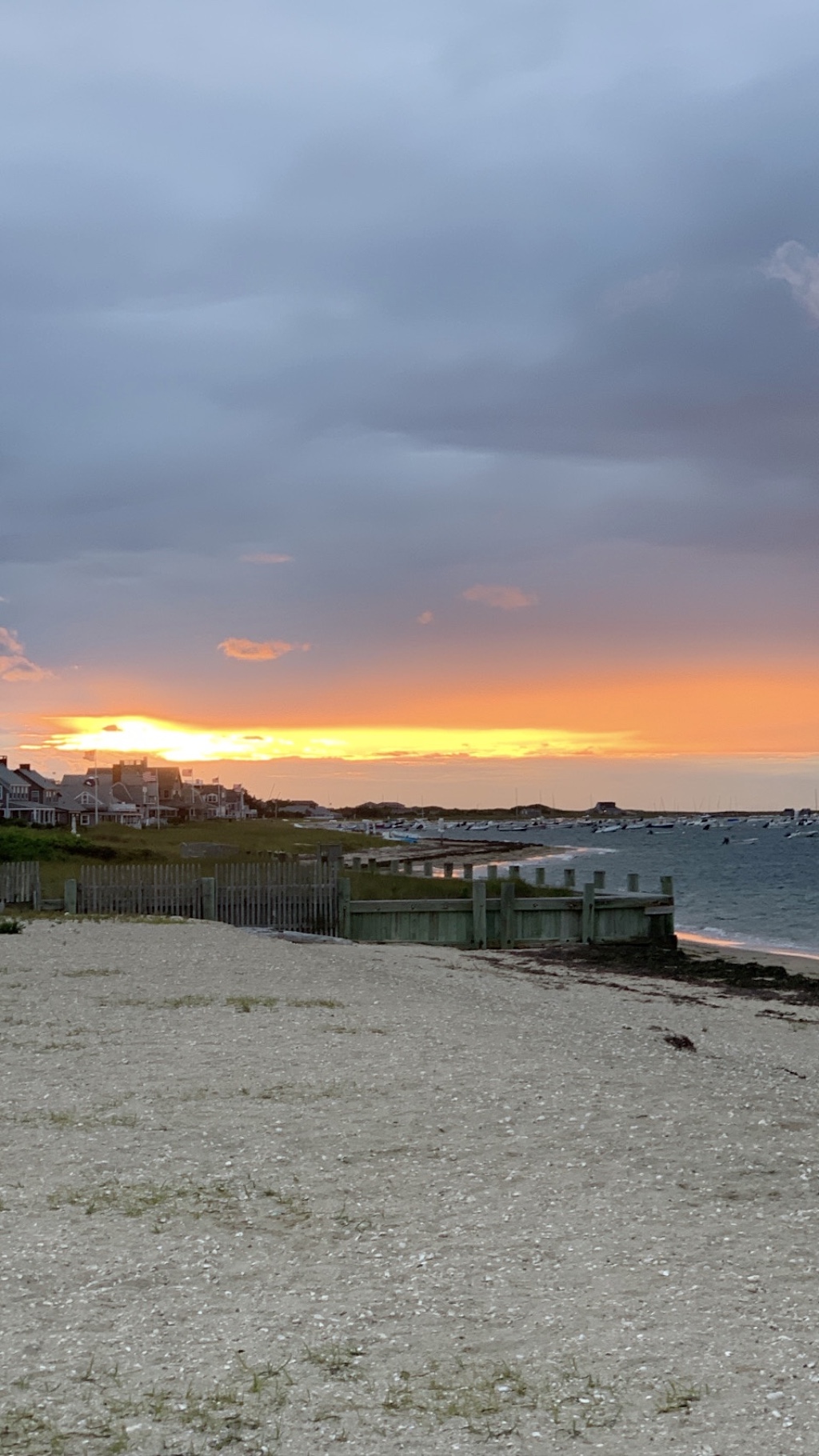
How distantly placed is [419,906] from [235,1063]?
2241 centimetres

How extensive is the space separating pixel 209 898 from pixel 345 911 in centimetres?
437

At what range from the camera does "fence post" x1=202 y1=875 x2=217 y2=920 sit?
37062 millimetres

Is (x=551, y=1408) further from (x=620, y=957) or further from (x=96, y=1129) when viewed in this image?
(x=620, y=957)

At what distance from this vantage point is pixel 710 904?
79.7m

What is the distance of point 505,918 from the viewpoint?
132ft

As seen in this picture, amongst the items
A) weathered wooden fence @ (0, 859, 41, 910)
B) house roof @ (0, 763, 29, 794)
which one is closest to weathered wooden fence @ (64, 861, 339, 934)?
weathered wooden fence @ (0, 859, 41, 910)

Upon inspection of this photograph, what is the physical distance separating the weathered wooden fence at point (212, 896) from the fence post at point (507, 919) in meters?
5.80

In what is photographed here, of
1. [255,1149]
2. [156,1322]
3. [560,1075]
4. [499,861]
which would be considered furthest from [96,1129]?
[499,861]

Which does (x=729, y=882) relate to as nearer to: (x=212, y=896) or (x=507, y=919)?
(x=507, y=919)

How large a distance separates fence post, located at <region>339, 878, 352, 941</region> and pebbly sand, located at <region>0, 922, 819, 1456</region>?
16924 millimetres

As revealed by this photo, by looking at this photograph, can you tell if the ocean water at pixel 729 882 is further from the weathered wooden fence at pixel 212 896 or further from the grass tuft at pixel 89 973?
the grass tuft at pixel 89 973

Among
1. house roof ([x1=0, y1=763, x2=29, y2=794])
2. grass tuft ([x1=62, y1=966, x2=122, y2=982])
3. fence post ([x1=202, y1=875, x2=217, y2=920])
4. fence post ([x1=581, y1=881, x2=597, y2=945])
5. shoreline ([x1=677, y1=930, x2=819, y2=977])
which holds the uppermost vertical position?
house roof ([x1=0, y1=763, x2=29, y2=794])

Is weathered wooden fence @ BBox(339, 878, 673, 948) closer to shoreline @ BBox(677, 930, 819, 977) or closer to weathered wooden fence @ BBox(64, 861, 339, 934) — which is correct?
weathered wooden fence @ BBox(64, 861, 339, 934)

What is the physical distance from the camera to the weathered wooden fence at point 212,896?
3725 centimetres
